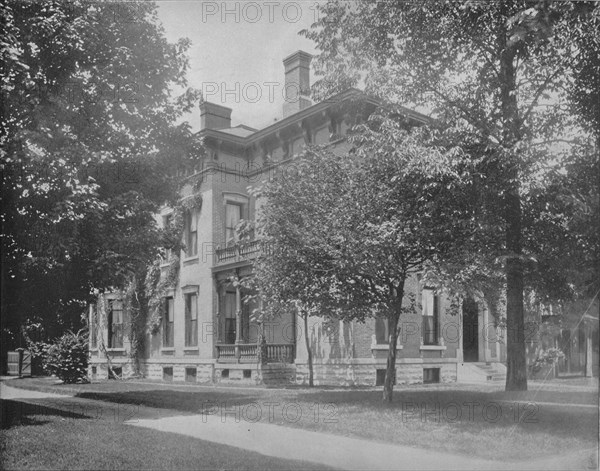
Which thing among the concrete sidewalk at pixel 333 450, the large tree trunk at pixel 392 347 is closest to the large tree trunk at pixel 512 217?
the large tree trunk at pixel 392 347

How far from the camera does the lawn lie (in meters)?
9.64

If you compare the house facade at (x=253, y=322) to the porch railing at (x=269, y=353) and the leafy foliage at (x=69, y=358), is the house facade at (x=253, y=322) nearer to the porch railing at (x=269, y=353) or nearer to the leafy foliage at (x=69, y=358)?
the porch railing at (x=269, y=353)

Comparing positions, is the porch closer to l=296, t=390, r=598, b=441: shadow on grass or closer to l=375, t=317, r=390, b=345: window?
l=375, t=317, r=390, b=345: window

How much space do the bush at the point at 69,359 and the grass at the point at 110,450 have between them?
12483 millimetres

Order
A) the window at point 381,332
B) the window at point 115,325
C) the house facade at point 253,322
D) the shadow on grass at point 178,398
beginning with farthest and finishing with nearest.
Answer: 1. the window at point 115,325
2. the house facade at point 253,322
3. the window at point 381,332
4. the shadow on grass at point 178,398

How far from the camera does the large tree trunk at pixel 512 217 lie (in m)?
12.6

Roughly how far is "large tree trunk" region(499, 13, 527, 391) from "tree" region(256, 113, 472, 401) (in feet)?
3.28

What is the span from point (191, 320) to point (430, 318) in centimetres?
1096

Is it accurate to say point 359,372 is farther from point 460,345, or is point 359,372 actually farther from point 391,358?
point 391,358

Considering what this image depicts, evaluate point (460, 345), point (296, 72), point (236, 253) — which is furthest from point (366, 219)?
point (296, 72)

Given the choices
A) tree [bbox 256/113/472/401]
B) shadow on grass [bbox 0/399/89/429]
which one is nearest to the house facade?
tree [bbox 256/113/472/401]

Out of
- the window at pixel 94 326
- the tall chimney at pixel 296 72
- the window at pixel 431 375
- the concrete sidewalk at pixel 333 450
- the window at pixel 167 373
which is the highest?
the tall chimney at pixel 296 72

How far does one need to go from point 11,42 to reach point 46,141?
1.97 metres

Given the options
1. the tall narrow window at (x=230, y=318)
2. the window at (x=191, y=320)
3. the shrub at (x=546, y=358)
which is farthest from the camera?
the window at (x=191, y=320)
